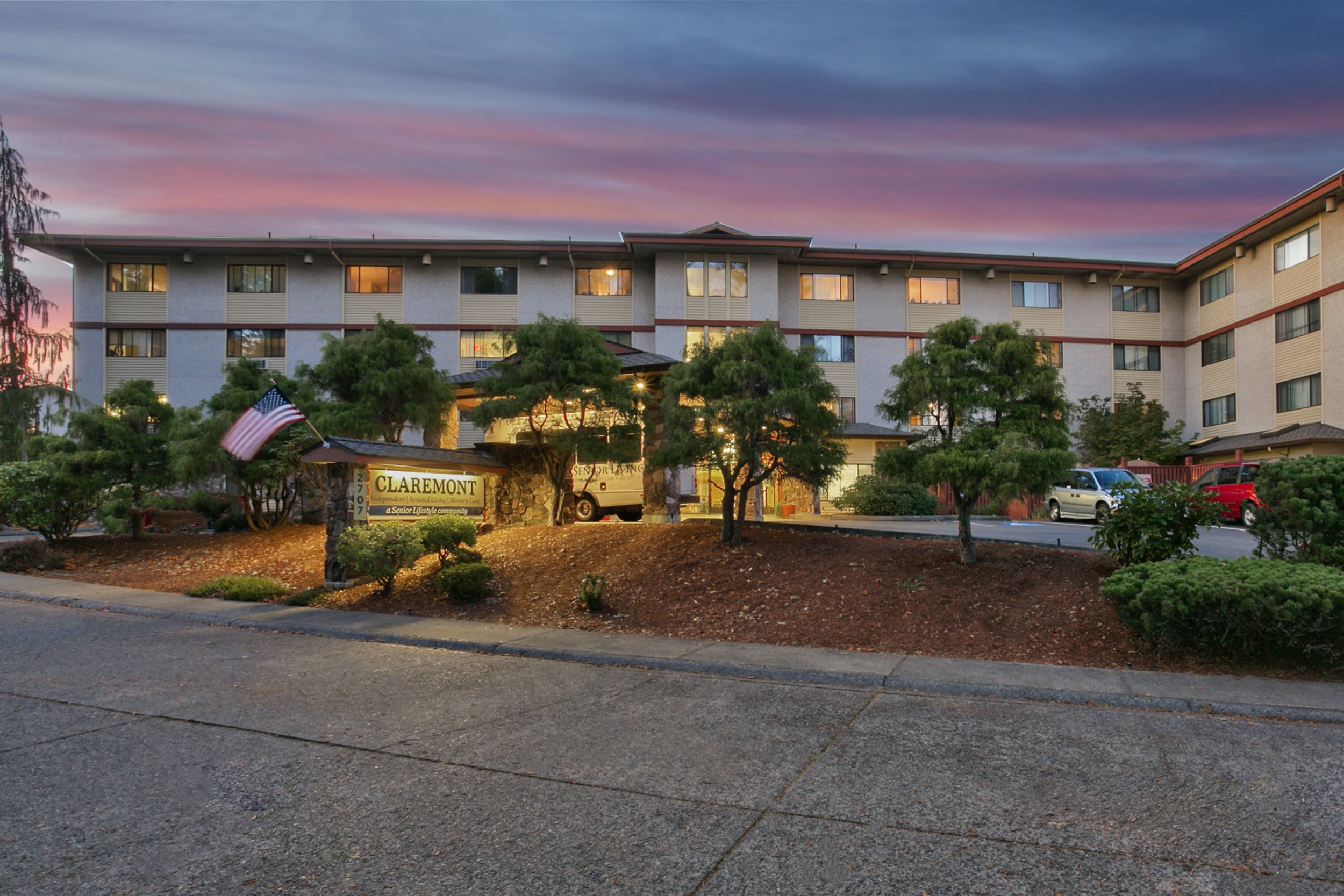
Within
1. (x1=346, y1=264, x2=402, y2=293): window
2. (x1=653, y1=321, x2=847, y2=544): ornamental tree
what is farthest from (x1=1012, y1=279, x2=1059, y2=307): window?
(x1=346, y1=264, x2=402, y2=293): window

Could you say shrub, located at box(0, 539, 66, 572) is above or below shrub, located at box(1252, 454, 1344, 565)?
below

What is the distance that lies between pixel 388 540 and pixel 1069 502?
21.6 metres

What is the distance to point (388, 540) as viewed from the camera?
41.5 feet

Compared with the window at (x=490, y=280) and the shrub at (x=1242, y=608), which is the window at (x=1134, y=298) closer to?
the window at (x=490, y=280)

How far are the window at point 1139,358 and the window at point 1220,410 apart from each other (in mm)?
2851

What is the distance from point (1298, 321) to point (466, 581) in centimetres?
3647

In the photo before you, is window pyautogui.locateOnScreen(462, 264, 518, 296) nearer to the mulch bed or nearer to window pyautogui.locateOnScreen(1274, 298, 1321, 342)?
the mulch bed

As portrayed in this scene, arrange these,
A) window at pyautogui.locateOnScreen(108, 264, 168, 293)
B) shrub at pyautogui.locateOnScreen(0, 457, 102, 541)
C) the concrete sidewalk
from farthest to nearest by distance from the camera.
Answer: window at pyautogui.locateOnScreen(108, 264, 168, 293) → shrub at pyautogui.locateOnScreen(0, 457, 102, 541) → the concrete sidewalk

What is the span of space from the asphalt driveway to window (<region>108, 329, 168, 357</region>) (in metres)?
33.7

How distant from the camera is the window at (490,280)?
120 feet

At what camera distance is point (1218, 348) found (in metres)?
37.7

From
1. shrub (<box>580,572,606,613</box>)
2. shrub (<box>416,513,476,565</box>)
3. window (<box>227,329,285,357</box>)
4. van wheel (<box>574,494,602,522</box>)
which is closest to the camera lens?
shrub (<box>580,572,606,613</box>)

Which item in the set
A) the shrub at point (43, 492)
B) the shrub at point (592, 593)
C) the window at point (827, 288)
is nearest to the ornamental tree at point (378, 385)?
the shrub at point (43, 492)

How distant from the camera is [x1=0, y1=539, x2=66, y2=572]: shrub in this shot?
674 inches
